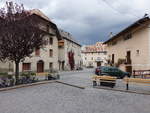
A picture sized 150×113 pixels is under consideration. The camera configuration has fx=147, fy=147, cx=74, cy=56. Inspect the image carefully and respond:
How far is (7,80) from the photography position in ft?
35.0

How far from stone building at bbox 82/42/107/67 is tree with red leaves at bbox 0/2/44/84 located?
2266 inches

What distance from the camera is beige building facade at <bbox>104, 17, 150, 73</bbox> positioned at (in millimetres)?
16359

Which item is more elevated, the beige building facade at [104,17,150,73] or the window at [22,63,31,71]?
the beige building facade at [104,17,150,73]

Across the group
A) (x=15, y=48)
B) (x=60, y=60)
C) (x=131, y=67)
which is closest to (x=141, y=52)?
(x=131, y=67)

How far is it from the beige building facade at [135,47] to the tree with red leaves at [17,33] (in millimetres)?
11495

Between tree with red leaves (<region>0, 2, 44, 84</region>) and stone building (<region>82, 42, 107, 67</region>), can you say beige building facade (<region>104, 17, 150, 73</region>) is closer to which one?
tree with red leaves (<region>0, 2, 44, 84</region>)

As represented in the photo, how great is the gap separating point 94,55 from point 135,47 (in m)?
50.3

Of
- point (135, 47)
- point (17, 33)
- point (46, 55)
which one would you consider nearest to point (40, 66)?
point (46, 55)

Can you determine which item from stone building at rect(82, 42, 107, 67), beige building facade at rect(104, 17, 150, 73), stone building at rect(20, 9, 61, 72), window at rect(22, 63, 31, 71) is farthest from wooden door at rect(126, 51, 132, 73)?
stone building at rect(82, 42, 107, 67)

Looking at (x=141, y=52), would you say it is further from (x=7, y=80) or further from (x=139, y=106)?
(x=7, y=80)

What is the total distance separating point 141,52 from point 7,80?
1465 centimetres

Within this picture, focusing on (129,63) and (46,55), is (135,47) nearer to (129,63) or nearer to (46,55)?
(129,63)

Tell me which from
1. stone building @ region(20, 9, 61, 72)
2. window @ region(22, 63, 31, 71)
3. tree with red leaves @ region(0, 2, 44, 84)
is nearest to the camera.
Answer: tree with red leaves @ region(0, 2, 44, 84)

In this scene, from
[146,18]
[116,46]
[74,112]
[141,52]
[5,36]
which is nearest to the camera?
[74,112]
